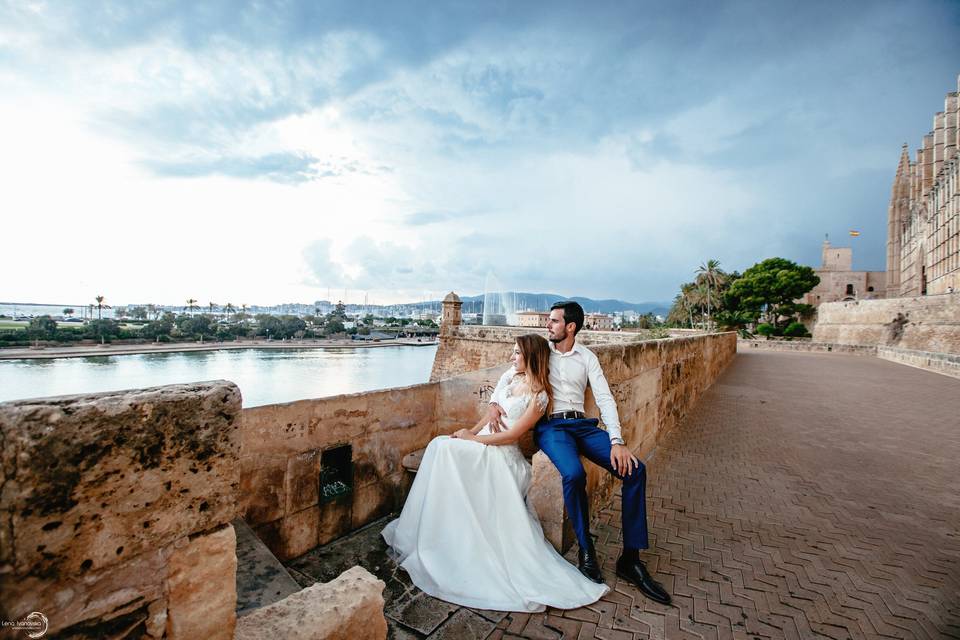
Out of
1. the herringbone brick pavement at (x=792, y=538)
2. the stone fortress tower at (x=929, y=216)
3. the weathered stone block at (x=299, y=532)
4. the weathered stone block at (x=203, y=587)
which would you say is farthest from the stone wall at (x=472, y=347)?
the stone fortress tower at (x=929, y=216)

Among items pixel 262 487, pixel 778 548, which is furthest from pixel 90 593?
pixel 778 548

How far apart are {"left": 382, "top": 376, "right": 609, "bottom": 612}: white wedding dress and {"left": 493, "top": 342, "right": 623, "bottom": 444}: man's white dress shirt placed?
0.21m

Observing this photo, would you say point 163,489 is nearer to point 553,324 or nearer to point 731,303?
point 553,324

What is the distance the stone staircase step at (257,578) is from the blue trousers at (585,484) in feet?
5.33

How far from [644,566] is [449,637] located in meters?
1.28

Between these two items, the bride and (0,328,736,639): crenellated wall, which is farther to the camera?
the bride

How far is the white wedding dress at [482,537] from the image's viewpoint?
236 centimetres

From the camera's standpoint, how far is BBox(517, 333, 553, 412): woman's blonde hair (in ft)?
9.73

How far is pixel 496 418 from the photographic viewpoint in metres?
3.00

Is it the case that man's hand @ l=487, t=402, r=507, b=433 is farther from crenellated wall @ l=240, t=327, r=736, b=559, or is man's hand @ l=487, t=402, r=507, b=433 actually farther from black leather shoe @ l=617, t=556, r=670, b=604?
black leather shoe @ l=617, t=556, r=670, b=604

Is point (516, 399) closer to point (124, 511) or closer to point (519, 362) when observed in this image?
point (519, 362)

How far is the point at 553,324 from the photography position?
318 cm

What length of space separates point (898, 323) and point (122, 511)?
41.7m

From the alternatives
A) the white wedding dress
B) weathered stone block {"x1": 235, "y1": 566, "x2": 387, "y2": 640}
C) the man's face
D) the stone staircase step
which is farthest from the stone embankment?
the man's face
